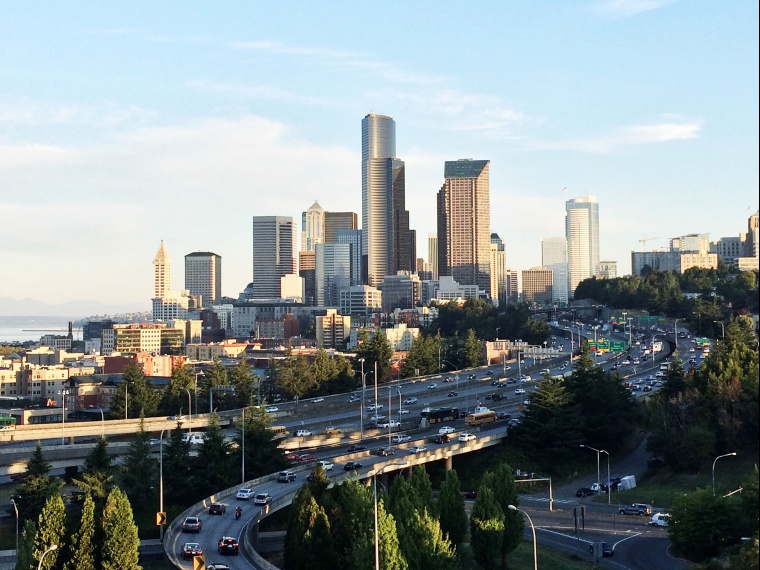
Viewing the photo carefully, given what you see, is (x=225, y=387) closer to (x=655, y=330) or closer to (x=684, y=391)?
(x=684, y=391)

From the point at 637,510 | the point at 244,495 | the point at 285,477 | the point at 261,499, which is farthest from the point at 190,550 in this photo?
the point at 637,510

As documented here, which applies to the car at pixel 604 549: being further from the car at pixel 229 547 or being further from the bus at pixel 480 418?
the bus at pixel 480 418

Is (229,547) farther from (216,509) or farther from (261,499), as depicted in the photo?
(261,499)

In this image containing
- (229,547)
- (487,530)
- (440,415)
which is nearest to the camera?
(229,547)

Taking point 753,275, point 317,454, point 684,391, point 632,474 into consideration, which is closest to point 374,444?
point 317,454

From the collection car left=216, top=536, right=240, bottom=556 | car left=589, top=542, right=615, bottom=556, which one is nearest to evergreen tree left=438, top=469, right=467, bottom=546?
car left=589, top=542, right=615, bottom=556

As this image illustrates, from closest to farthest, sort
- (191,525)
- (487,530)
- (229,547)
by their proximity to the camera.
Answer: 1. (229,547)
2. (487,530)
3. (191,525)
